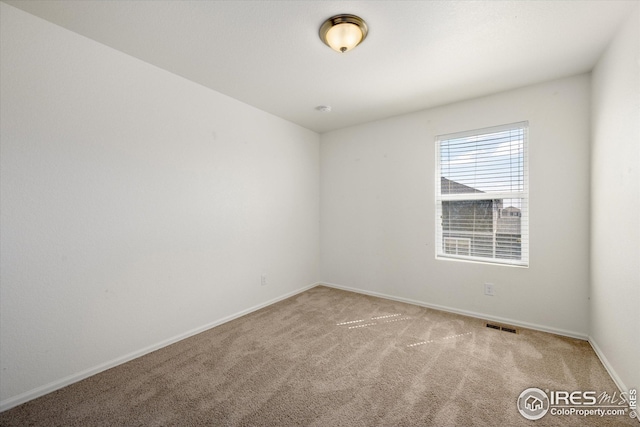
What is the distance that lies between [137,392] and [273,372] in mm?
896

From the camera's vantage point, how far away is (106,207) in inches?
80.3

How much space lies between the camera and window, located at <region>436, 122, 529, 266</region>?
276 cm

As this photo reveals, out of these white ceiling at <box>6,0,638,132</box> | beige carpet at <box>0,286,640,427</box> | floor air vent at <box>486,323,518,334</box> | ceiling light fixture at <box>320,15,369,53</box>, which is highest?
white ceiling at <box>6,0,638,132</box>

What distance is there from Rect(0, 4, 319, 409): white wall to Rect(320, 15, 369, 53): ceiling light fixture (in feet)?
4.95

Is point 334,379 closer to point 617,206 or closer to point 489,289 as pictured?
point 489,289

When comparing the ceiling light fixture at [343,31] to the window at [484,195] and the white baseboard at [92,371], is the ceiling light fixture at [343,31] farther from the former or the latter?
the white baseboard at [92,371]

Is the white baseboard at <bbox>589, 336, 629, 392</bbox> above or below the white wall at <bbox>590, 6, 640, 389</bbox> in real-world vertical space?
below

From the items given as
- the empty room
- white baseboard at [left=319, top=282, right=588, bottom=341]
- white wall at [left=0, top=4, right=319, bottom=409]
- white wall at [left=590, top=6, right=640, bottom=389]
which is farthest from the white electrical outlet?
white wall at [left=0, top=4, right=319, bottom=409]

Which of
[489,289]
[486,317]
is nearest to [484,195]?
[489,289]

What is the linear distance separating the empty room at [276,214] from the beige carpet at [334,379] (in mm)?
17

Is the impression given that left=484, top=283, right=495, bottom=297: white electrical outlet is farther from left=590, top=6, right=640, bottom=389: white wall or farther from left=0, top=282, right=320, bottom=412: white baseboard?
left=0, top=282, right=320, bottom=412: white baseboard

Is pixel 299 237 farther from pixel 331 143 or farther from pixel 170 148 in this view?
pixel 170 148

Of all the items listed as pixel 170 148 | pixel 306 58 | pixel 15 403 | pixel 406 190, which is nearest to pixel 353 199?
pixel 406 190
